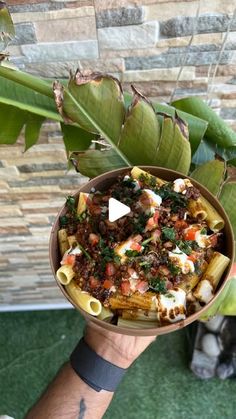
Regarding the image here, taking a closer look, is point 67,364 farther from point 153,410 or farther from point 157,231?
point 153,410

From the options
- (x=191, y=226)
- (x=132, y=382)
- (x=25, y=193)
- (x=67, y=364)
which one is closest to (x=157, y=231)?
(x=191, y=226)

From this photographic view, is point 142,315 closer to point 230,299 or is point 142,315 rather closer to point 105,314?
point 105,314

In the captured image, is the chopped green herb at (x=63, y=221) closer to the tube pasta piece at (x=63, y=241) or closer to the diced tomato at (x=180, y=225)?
the tube pasta piece at (x=63, y=241)

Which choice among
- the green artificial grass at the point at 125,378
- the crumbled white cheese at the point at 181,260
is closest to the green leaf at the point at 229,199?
the crumbled white cheese at the point at 181,260

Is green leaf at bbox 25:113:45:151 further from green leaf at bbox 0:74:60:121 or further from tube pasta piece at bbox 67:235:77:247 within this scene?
tube pasta piece at bbox 67:235:77:247

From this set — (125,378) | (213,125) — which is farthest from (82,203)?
(125,378)

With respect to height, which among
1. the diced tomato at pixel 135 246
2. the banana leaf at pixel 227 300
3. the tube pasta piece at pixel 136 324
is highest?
the diced tomato at pixel 135 246
